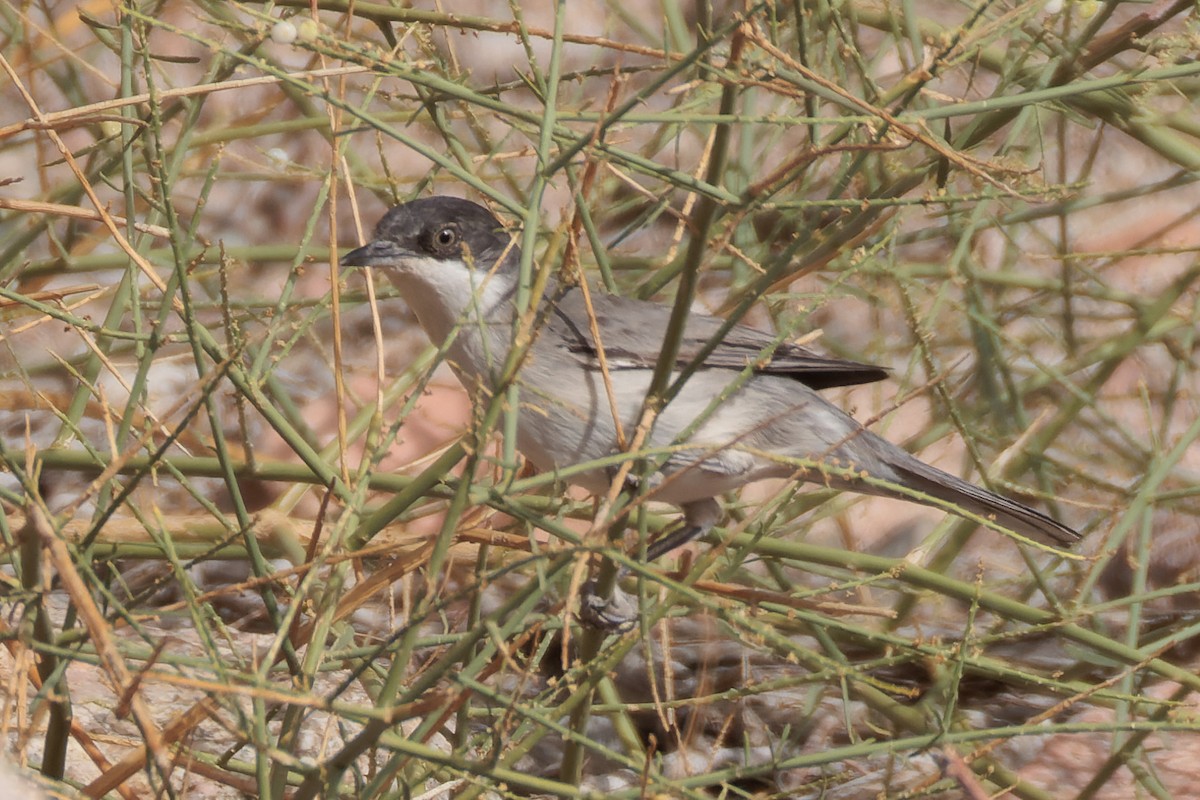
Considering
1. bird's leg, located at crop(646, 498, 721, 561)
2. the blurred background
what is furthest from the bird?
the blurred background

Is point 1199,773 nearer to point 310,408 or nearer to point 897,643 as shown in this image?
point 897,643

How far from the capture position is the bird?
3.53 m

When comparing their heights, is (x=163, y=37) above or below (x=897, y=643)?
above

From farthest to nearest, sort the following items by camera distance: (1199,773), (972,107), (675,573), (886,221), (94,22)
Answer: (1199,773)
(886,221)
(94,22)
(675,573)
(972,107)

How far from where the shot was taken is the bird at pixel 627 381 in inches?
139

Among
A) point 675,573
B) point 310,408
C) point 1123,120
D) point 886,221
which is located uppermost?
point 1123,120

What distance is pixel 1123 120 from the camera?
432 cm

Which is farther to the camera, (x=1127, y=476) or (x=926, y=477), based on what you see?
(x=1127, y=476)

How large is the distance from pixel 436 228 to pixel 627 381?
660 millimetres

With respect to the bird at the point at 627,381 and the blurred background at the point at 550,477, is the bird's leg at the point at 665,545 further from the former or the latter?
the blurred background at the point at 550,477

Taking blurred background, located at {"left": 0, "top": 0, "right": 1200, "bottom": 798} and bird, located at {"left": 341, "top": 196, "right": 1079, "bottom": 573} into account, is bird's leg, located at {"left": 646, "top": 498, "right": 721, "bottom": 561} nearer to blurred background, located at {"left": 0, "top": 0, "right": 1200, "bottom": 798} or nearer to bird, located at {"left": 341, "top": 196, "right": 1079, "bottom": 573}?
bird, located at {"left": 341, "top": 196, "right": 1079, "bottom": 573}

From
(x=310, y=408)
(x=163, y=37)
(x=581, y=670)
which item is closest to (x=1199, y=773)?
(x=581, y=670)

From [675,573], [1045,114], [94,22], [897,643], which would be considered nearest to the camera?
[897,643]

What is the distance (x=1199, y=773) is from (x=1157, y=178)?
11.1 feet
